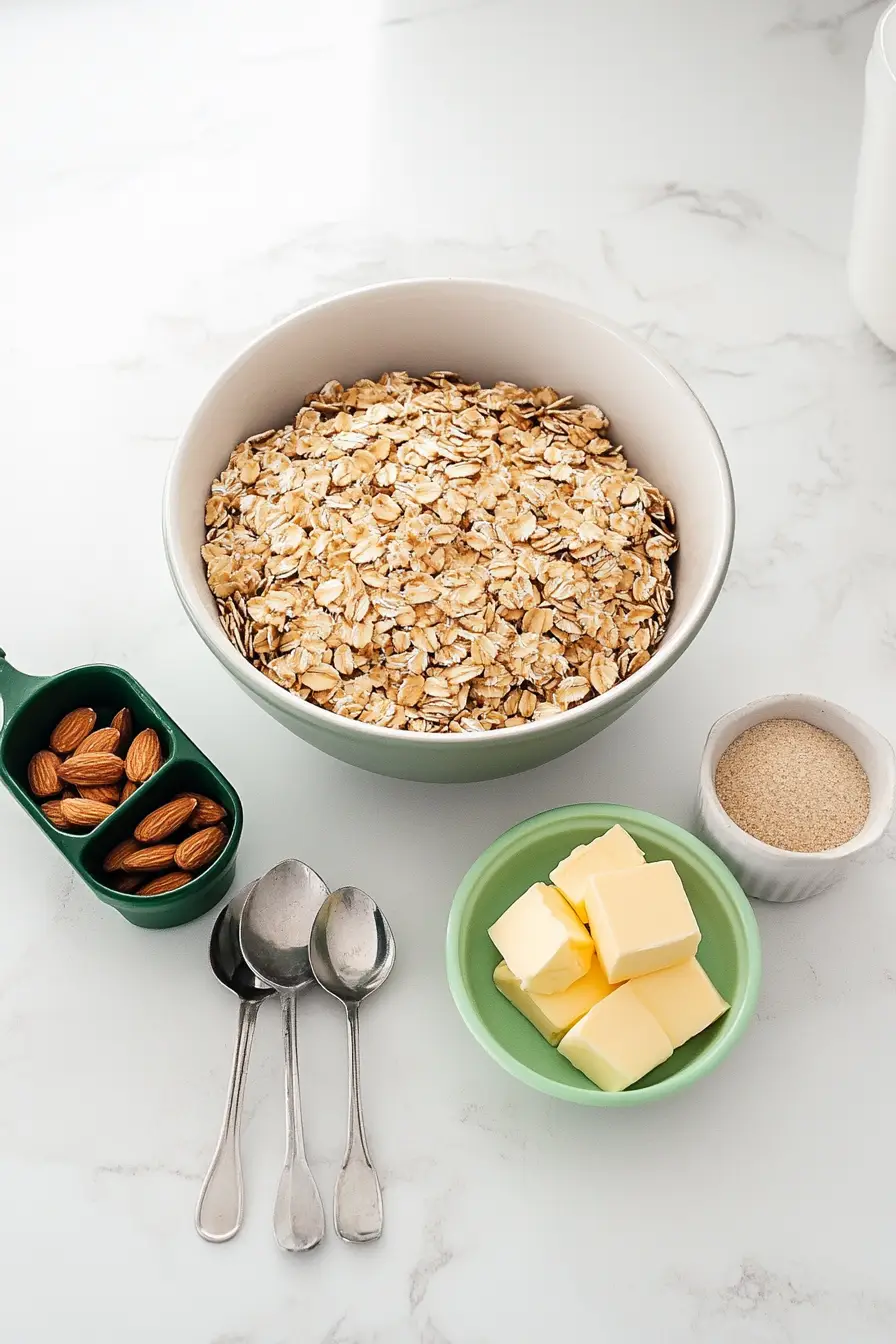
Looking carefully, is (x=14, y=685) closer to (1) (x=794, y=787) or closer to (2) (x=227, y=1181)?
(2) (x=227, y=1181)

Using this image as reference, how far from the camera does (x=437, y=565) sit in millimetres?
1015

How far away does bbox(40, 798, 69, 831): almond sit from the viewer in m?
1.00

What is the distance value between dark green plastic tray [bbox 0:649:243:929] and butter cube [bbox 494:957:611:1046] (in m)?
0.25

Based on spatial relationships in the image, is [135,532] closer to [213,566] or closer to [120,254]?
[213,566]

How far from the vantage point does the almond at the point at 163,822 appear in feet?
3.27

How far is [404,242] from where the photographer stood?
4.71 ft

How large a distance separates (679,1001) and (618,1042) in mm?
60

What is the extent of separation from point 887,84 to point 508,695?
655mm

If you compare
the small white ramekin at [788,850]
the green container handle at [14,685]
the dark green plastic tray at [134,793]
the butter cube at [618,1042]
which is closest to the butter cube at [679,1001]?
the butter cube at [618,1042]

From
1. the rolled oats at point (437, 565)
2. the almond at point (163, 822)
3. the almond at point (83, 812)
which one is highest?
the rolled oats at point (437, 565)

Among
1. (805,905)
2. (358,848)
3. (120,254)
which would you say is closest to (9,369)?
(120,254)

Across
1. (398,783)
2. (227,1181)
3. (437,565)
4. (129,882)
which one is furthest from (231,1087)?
(437,565)

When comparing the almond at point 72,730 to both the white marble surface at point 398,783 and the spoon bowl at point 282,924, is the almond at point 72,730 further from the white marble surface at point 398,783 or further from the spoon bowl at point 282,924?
the spoon bowl at point 282,924

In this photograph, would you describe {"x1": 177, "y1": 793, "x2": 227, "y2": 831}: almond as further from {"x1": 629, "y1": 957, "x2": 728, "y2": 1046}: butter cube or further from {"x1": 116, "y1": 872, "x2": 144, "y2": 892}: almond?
{"x1": 629, "y1": 957, "x2": 728, "y2": 1046}: butter cube
